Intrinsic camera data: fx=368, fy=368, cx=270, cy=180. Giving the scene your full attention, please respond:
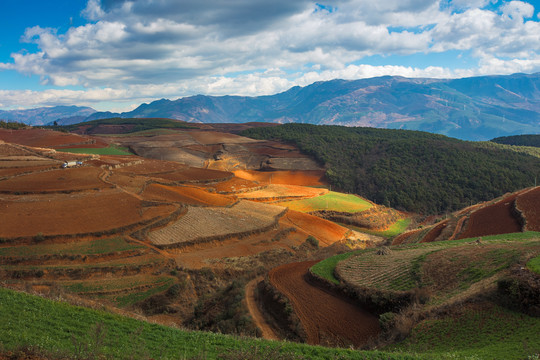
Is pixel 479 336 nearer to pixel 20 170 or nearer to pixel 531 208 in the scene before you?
pixel 531 208

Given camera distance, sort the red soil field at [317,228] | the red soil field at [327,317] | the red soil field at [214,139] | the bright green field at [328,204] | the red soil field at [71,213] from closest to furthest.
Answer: the red soil field at [327,317] → the red soil field at [71,213] → the red soil field at [317,228] → the bright green field at [328,204] → the red soil field at [214,139]

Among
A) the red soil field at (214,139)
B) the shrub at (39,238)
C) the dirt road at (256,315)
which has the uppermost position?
the red soil field at (214,139)

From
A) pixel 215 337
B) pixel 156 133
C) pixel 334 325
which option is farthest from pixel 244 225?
pixel 156 133

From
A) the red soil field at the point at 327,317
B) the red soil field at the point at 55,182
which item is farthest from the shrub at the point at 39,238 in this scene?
the red soil field at the point at 327,317

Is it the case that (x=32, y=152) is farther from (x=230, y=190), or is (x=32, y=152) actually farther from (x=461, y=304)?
(x=461, y=304)

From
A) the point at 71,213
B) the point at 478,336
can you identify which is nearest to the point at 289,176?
the point at 71,213

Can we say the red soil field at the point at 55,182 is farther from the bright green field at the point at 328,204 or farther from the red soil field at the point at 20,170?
the bright green field at the point at 328,204
